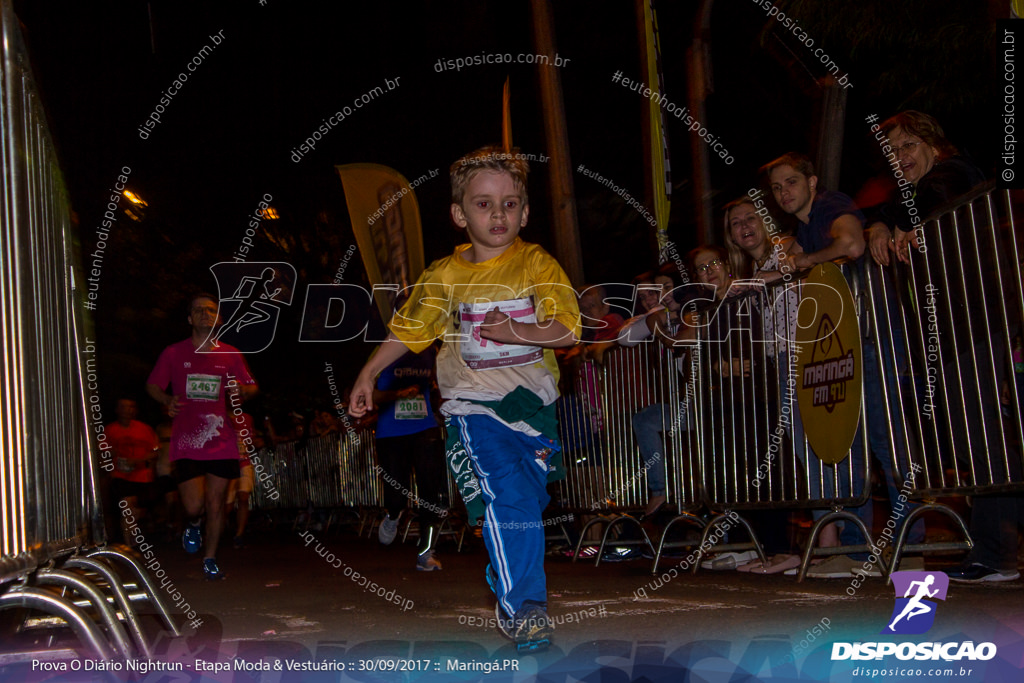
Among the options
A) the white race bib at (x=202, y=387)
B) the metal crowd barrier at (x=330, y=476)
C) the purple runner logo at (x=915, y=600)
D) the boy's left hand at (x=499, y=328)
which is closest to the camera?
the purple runner logo at (x=915, y=600)

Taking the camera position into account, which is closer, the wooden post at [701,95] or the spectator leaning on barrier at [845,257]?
the spectator leaning on barrier at [845,257]

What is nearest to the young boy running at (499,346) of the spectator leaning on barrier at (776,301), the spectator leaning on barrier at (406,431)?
the spectator leaning on barrier at (776,301)

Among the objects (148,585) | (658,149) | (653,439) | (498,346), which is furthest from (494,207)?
(658,149)

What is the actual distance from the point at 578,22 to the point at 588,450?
451 inches

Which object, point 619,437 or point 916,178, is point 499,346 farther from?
point 619,437

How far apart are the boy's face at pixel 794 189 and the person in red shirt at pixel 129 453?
9.10 m

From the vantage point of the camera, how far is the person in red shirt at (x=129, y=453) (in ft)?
41.6

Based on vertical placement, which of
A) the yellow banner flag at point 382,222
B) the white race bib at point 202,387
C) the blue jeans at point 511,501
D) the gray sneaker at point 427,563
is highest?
the yellow banner flag at point 382,222

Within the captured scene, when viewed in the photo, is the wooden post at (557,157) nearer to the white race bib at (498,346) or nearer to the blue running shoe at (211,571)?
the blue running shoe at (211,571)

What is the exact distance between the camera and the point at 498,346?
423cm

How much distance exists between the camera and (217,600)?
6250 millimetres

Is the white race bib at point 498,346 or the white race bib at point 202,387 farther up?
the white race bib at point 202,387

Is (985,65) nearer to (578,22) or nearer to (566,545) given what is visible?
(566,545)

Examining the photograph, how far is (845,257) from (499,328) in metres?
2.64
